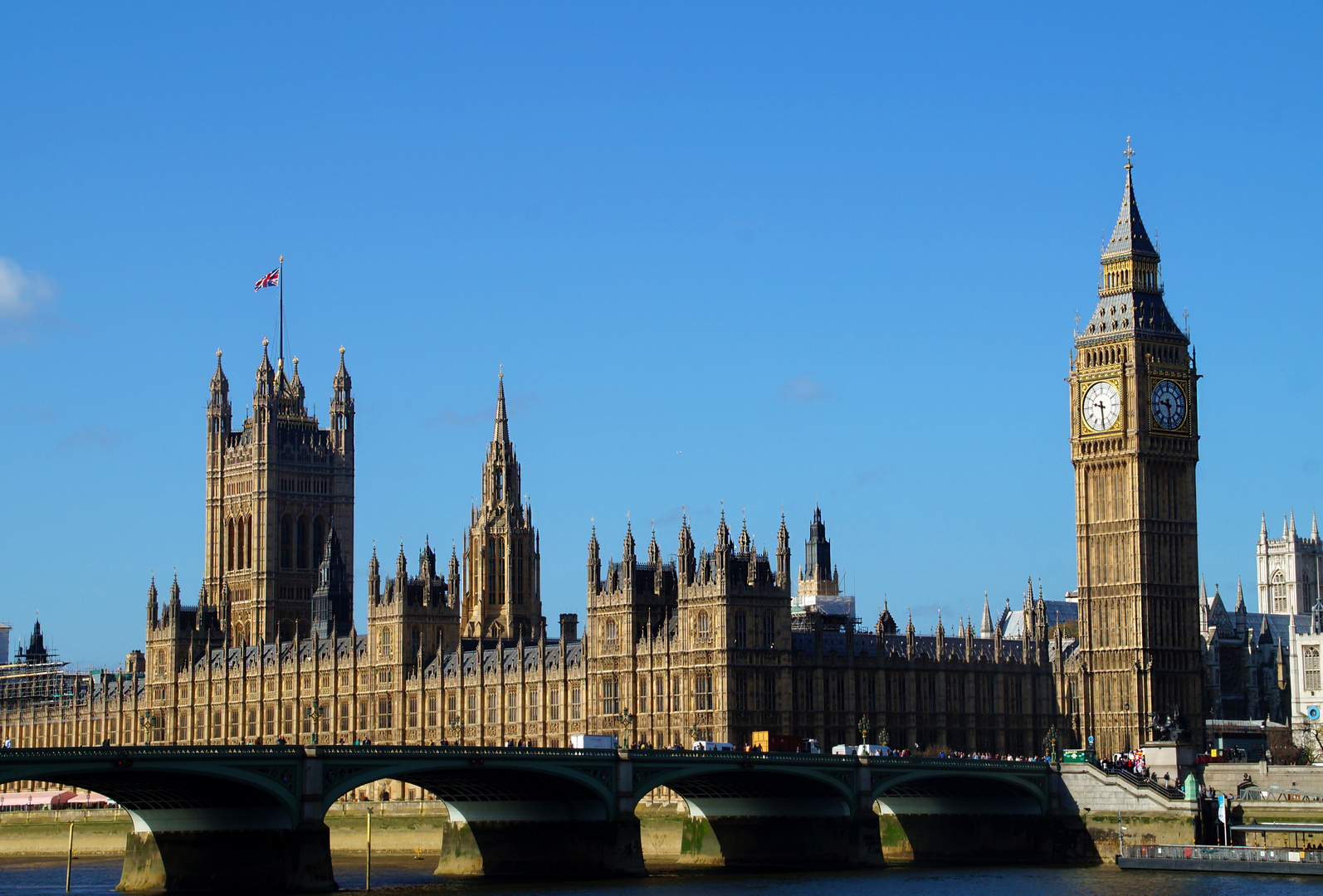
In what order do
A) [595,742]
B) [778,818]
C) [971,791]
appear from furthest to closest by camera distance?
1. [971,791]
2. [595,742]
3. [778,818]

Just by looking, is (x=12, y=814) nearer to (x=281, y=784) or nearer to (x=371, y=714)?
(x=371, y=714)

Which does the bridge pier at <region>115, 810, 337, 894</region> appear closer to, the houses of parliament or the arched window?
the houses of parliament

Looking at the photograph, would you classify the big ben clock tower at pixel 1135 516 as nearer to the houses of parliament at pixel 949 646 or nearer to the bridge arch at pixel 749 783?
the houses of parliament at pixel 949 646

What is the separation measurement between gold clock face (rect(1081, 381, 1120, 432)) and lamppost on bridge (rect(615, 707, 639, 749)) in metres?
35.1

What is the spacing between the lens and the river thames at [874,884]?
326 ft

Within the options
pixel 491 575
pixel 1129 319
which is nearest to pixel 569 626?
pixel 491 575

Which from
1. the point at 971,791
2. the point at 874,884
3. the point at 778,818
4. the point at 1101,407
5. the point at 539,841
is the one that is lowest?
the point at 874,884

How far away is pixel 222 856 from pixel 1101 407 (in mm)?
74483

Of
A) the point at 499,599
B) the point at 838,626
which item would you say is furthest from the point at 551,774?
the point at 499,599

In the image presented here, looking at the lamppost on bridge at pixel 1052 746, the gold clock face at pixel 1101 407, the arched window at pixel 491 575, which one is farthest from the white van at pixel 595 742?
the arched window at pixel 491 575

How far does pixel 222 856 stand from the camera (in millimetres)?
98250

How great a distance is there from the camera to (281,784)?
96188 millimetres

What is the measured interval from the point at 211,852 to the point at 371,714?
7906 cm

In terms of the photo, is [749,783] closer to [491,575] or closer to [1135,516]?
[1135,516]
